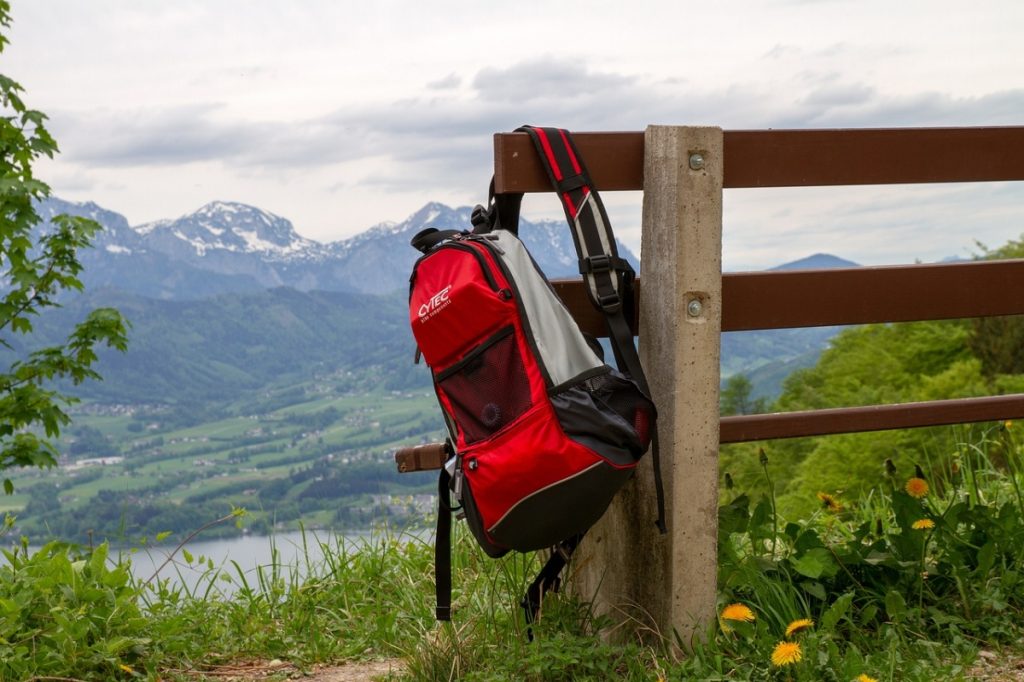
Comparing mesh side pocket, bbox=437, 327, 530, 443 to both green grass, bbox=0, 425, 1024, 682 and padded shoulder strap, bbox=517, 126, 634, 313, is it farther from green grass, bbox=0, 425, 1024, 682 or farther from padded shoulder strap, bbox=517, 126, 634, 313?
green grass, bbox=0, 425, 1024, 682

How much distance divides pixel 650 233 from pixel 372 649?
184 centimetres

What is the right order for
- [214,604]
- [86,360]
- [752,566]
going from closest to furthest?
[752,566], [214,604], [86,360]

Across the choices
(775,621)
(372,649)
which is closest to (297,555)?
(372,649)

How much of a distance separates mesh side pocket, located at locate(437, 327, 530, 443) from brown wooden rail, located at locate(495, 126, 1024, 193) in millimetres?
481

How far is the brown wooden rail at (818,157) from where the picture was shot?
9.50ft

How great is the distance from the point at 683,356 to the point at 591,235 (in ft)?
1.46

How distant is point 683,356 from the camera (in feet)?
9.61

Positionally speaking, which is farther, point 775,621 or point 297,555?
point 297,555

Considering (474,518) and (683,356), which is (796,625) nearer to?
(683,356)

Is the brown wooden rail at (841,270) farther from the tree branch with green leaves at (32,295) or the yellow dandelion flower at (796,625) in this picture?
the tree branch with green leaves at (32,295)

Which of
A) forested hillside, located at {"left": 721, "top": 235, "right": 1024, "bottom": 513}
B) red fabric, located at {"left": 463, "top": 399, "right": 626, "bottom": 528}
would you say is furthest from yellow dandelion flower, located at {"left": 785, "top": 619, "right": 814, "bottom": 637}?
forested hillside, located at {"left": 721, "top": 235, "right": 1024, "bottom": 513}

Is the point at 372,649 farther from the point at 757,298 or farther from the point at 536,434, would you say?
the point at 757,298

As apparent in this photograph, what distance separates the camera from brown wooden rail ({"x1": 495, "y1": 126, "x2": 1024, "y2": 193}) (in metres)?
2.90

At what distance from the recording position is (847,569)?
333 centimetres
